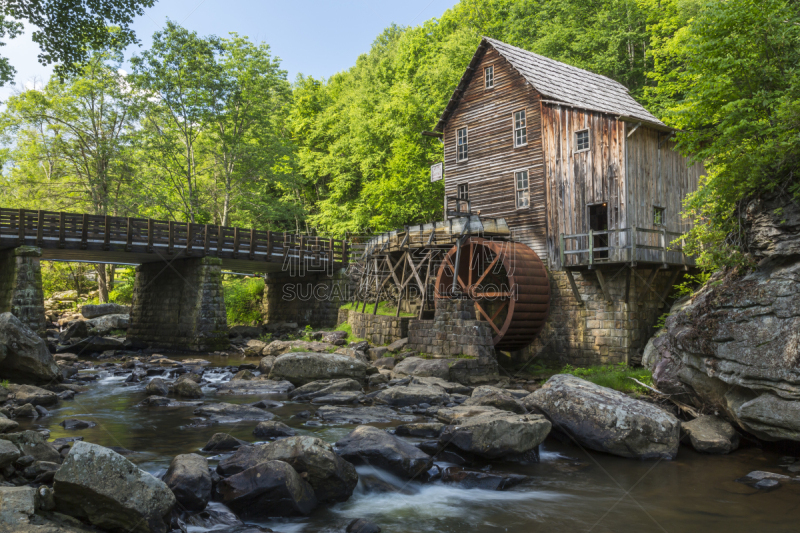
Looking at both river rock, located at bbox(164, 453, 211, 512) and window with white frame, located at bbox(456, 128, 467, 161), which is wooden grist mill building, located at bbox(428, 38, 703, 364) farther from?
river rock, located at bbox(164, 453, 211, 512)

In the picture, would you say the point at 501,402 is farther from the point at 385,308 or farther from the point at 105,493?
the point at 385,308

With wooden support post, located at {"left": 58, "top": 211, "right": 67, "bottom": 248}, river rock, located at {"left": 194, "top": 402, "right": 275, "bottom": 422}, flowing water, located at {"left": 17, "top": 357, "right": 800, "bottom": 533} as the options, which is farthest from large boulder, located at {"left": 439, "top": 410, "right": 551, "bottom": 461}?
wooden support post, located at {"left": 58, "top": 211, "right": 67, "bottom": 248}

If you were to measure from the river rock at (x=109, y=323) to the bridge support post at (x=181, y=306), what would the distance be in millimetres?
2822

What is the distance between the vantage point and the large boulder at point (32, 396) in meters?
10.3

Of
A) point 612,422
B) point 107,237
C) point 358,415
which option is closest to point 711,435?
point 612,422

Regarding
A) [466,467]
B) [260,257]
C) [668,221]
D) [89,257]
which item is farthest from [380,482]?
[89,257]

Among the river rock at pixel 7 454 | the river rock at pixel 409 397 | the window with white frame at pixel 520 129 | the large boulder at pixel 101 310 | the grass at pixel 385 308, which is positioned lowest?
the river rock at pixel 409 397

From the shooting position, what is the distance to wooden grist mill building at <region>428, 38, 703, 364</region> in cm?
1522

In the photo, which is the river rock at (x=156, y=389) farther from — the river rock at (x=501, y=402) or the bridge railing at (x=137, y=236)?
the bridge railing at (x=137, y=236)

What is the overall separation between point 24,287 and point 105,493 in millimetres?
17676

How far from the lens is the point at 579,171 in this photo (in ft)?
54.4

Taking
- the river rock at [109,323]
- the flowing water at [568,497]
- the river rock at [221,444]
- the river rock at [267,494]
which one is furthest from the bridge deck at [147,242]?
the river rock at [267,494]

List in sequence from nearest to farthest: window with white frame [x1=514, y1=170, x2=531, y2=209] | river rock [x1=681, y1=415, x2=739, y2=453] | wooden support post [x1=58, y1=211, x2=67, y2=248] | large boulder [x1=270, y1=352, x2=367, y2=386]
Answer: river rock [x1=681, y1=415, x2=739, y2=453], large boulder [x1=270, y1=352, x2=367, y2=386], window with white frame [x1=514, y1=170, x2=531, y2=209], wooden support post [x1=58, y1=211, x2=67, y2=248]

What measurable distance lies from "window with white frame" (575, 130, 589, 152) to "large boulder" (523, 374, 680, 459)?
9.73m
